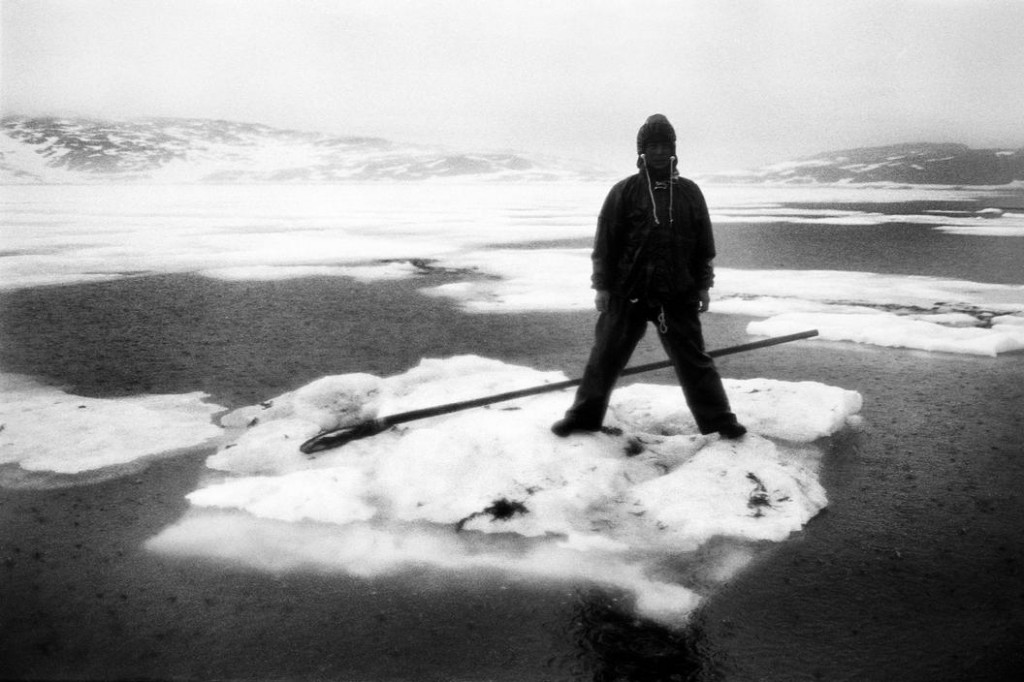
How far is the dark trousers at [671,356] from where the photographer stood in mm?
3867

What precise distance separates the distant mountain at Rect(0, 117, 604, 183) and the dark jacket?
112 meters

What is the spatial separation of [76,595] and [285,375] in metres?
3.20

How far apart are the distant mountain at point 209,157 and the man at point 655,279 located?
111818 millimetres

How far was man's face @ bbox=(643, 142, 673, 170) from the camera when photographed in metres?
3.73

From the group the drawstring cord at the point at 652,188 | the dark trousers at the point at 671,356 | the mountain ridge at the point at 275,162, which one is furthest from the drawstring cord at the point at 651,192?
the mountain ridge at the point at 275,162

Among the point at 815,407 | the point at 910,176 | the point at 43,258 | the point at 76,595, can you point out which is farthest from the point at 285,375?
the point at 910,176

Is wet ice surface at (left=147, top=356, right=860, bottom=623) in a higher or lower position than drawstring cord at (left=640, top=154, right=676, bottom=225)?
lower

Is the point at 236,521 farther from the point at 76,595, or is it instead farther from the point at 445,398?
the point at 445,398

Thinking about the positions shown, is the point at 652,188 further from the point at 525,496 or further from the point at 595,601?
the point at 595,601

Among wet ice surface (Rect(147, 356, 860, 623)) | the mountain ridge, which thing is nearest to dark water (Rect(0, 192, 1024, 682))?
wet ice surface (Rect(147, 356, 860, 623))

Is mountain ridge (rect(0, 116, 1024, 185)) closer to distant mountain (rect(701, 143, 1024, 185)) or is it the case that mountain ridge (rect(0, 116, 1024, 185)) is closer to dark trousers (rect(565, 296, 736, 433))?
distant mountain (rect(701, 143, 1024, 185))

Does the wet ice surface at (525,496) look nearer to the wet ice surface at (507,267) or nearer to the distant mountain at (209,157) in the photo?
the wet ice surface at (507,267)

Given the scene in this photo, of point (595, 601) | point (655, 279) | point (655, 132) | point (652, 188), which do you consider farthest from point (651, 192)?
point (595, 601)

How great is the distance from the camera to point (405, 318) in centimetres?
834
